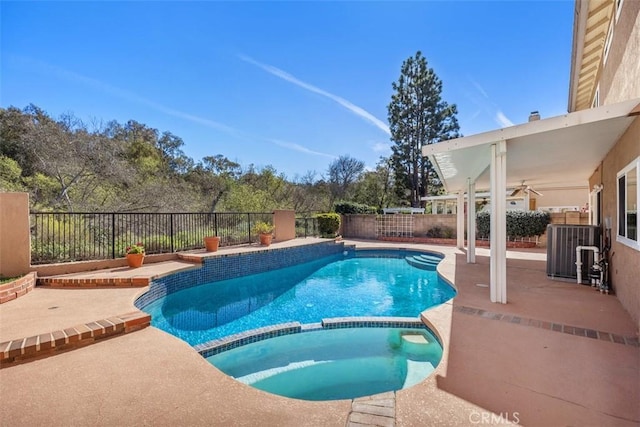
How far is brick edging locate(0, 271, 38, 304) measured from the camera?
5.58 meters

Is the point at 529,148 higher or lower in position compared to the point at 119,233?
higher

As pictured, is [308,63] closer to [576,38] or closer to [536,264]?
[576,38]

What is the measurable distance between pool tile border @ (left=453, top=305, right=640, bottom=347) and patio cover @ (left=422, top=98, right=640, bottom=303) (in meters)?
0.77

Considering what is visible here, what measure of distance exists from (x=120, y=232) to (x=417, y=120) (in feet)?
75.7

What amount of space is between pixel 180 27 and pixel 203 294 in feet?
27.0

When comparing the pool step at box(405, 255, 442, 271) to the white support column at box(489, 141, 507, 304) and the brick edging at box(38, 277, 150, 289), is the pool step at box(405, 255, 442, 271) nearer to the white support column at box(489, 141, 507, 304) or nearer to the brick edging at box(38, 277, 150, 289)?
the white support column at box(489, 141, 507, 304)

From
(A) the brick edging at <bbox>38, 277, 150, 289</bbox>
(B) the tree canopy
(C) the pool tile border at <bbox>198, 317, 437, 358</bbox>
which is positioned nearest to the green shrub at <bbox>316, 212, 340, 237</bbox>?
(B) the tree canopy

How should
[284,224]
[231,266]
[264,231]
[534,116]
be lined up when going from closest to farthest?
1. [534,116]
2. [231,266]
3. [264,231]
4. [284,224]

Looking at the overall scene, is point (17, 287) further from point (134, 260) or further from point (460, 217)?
point (460, 217)

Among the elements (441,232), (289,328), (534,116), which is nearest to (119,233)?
(289,328)

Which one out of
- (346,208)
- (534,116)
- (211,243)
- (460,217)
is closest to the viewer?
(534,116)

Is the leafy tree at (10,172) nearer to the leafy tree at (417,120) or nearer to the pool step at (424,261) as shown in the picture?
the pool step at (424,261)

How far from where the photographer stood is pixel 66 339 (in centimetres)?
372

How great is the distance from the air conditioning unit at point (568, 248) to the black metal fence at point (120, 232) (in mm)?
10252
